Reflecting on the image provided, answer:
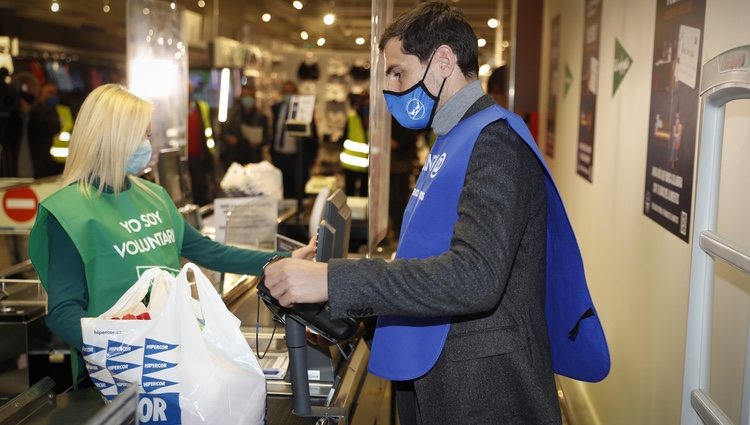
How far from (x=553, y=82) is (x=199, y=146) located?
4.23 m

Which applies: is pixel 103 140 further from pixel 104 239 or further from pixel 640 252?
pixel 640 252

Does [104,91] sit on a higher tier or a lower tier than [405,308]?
higher

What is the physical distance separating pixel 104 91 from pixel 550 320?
4.48 feet

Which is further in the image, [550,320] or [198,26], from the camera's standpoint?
[198,26]

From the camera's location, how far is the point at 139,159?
7.61ft

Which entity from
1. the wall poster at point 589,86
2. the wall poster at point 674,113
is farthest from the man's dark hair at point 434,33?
the wall poster at point 589,86

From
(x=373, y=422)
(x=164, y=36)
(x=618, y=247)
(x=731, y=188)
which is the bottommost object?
(x=373, y=422)

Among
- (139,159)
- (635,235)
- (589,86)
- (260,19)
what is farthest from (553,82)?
(260,19)

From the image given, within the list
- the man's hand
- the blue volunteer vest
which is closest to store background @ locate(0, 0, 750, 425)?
the blue volunteer vest

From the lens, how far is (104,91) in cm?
220

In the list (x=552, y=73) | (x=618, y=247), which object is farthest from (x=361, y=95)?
(x=618, y=247)

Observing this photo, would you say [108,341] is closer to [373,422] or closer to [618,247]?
[373,422]

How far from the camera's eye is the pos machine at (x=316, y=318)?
1.67 metres

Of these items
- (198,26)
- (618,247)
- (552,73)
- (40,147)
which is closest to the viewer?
(618,247)
